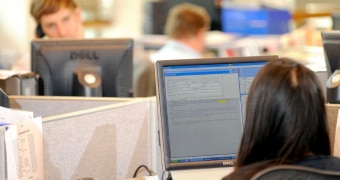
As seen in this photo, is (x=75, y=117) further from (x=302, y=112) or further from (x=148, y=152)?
(x=302, y=112)

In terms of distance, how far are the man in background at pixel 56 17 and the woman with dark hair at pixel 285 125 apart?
2115 mm

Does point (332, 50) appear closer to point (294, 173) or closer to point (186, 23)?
point (294, 173)

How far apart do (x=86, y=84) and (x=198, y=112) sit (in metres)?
0.81

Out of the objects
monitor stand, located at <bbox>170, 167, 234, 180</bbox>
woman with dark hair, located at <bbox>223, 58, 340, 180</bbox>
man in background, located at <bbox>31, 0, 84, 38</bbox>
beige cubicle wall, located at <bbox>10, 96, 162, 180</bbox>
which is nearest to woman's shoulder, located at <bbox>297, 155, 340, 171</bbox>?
woman with dark hair, located at <bbox>223, 58, 340, 180</bbox>

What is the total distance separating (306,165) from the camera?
1.42 metres

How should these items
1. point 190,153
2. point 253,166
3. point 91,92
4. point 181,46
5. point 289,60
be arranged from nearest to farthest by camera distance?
point 253,166, point 289,60, point 190,153, point 91,92, point 181,46

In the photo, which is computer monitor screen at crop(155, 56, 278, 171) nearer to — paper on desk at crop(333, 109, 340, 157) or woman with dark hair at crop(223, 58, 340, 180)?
paper on desk at crop(333, 109, 340, 157)

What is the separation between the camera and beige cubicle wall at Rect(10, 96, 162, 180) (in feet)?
6.59

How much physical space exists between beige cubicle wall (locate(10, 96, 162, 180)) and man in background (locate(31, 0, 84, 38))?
104 cm

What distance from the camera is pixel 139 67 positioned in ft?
15.9

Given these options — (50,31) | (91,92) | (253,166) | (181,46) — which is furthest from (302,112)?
(181,46)

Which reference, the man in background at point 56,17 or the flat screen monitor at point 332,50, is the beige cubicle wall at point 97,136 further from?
the man in background at point 56,17

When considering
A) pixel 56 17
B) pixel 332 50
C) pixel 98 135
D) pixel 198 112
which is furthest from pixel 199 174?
pixel 56 17

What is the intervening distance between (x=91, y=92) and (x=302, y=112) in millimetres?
1367
